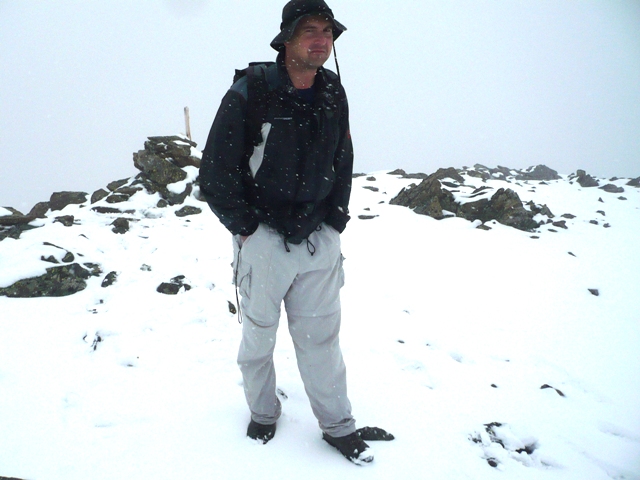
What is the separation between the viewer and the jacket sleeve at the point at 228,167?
225cm

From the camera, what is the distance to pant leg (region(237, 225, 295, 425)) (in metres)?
2.46

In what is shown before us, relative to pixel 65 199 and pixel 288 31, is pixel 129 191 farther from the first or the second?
pixel 288 31

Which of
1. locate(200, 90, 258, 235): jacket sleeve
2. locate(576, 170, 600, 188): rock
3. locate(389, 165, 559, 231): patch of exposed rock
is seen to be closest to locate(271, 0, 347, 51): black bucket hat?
locate(200, 90, 258, 235): jacket sleeve

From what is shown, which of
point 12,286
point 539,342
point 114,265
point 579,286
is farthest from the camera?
point 579,286

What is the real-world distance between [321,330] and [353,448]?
0.92 metres

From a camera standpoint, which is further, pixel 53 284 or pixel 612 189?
pixel 612 189

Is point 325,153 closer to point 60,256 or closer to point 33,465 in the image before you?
point 33,465

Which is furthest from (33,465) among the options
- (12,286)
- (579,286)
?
(579,286)

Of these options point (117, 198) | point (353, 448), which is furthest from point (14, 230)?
point (353, 448)

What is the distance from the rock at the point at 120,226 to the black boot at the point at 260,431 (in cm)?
633

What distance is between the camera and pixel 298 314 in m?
2.57

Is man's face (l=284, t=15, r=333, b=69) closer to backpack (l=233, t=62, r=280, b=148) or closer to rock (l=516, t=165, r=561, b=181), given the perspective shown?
backpack (l=233, t=62, r=280, b=148)

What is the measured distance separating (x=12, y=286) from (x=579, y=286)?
1043cm

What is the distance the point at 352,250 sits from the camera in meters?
8.33
